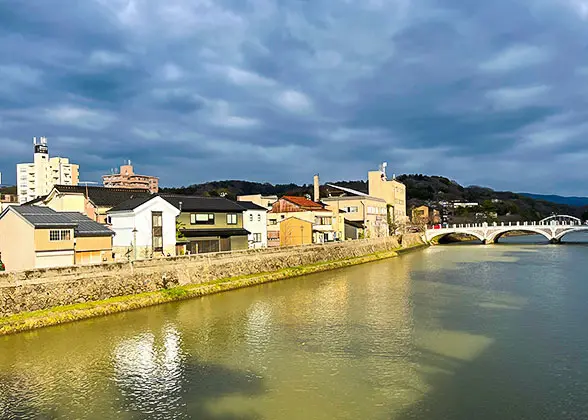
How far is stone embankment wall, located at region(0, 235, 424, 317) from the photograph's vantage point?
628 inches

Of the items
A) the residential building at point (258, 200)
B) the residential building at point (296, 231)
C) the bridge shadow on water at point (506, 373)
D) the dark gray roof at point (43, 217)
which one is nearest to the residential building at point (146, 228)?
the dark gray roof at point (43, 217)

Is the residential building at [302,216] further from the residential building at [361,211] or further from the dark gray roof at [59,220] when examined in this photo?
the dark gray roof at [59,220]

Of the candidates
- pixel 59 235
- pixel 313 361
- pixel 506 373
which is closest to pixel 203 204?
pixel 59 235

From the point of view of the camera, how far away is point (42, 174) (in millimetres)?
61938

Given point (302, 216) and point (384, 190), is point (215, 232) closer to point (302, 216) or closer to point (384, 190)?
point (302, 216)

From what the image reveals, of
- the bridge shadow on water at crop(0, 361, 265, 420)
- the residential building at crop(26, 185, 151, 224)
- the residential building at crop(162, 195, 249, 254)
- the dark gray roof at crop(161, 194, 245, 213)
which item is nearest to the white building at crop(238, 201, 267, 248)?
the dark gray roof at crop(161, 194, 245, 213)

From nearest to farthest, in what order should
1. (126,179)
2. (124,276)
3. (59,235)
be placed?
(124,276) → (59,235) → (126,179)

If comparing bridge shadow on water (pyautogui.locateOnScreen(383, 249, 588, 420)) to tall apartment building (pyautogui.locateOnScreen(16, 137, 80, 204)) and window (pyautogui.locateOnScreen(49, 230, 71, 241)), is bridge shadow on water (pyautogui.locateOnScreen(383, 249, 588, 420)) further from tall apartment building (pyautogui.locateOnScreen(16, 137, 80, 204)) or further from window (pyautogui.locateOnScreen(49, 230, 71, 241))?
tall apartment building (pyautogui.locateOnScreen(16, 137, 80, 204))

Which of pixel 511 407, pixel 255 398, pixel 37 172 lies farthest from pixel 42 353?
pixel 37 172

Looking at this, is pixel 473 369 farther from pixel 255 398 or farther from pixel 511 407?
pixel 255 398

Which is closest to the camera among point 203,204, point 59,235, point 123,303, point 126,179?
point 123,303

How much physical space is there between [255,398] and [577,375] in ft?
25.8

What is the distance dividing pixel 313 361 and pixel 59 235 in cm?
1345

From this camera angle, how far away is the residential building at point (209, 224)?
1132 inches
